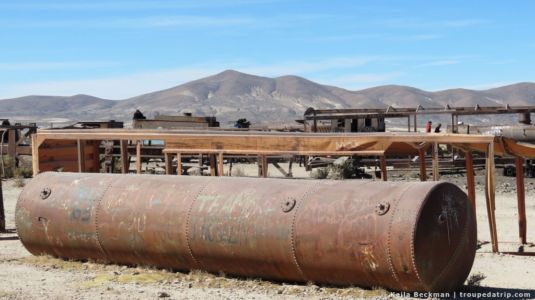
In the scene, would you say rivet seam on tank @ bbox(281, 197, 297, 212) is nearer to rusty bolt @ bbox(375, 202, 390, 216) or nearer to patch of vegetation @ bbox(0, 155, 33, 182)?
rusty bolt @ bbox(375, 202, 390, 216)

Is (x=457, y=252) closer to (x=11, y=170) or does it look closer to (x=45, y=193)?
(x=45, y=193)

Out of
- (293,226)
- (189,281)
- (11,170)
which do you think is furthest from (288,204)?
(11,170)

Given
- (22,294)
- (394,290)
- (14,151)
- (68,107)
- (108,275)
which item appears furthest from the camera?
(68,107)

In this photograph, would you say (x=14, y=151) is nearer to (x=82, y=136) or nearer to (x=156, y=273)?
(x=82, y=136)

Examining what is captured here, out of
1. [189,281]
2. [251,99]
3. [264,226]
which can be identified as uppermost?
[251,99]

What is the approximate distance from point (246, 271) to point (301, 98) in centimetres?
16114

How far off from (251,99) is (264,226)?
16291 centimetres

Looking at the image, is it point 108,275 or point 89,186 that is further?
point 89,186

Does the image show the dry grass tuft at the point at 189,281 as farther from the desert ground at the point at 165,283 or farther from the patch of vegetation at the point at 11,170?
the patch of vegetation at the point at 11,170

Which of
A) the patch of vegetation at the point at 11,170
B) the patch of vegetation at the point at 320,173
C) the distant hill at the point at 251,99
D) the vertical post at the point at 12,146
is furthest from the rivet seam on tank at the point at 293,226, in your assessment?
the distant hill at the point at 251,99

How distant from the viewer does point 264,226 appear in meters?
9.02

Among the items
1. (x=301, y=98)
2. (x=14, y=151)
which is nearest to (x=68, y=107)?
(x=301, y=98)

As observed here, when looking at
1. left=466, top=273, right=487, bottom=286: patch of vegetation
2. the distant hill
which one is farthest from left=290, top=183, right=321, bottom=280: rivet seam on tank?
the distant hill

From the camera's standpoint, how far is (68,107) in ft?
601
